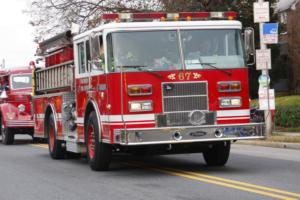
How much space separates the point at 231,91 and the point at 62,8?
2514cm

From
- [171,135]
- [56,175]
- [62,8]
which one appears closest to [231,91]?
[171,135]

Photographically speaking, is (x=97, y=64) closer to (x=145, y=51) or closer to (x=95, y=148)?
(x=145, y=51)

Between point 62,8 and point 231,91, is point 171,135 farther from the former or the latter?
point 62,8

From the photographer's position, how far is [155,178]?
1179 cm

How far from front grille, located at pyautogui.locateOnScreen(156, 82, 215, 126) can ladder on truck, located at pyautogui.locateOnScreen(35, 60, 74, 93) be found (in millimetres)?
3320

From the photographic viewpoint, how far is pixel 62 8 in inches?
1422

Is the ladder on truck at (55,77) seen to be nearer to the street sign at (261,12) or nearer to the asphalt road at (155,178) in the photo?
the asphalt road at (155,178)

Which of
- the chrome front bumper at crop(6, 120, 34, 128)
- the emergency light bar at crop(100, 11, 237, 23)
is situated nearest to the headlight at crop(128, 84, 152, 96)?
the emergency light bar at crop(100, 11, 237, 23)

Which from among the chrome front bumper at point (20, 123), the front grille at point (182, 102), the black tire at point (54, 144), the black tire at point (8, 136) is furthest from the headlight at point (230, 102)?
the black tire at point (8, 136)

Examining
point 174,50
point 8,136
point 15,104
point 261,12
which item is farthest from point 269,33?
point 174,50

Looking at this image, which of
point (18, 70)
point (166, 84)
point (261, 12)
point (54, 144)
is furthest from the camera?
point (18, 70)

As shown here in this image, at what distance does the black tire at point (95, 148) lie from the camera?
1249cm

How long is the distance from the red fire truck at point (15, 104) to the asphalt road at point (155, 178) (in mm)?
5806

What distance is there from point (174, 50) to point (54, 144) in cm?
529
